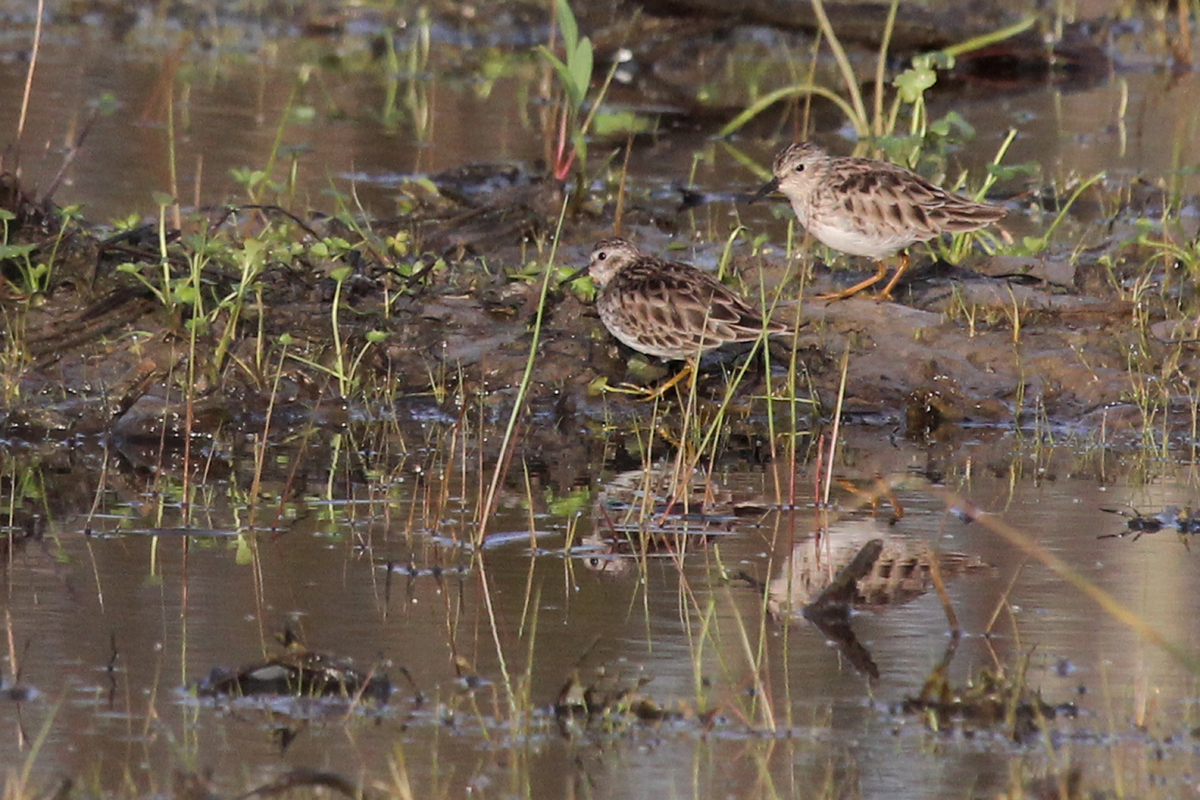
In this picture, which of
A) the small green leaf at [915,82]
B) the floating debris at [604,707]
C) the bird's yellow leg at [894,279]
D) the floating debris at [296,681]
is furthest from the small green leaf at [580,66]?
the floating debris at [604,707]

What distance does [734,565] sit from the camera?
6.26m

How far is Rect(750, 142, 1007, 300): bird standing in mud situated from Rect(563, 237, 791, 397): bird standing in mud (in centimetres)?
78

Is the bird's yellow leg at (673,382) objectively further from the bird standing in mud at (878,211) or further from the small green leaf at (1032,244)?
the small green leaf at (1032,244)

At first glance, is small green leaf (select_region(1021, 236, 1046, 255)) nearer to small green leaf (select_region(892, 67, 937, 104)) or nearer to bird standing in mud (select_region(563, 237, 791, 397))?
small green leaf (select_region(892, 67, 937, 104))

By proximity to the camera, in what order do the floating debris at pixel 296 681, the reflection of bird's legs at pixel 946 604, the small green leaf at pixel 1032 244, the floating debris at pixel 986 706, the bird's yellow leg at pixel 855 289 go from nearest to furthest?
the floating debris at pixel 986 706, the floating debris at pixel 296 681, the reflection of bird's legs at pixel 946 604, the bird's yellow leg at pixel 855 289, the small green leaf at pixel 1032 244

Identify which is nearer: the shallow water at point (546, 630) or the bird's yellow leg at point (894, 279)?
the shallow water at point (546, 630)

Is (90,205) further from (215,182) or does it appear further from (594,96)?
(594,96)

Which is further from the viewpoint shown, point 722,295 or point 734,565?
point 722,295

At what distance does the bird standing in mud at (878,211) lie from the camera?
8.95 m

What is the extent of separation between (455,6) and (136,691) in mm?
15897

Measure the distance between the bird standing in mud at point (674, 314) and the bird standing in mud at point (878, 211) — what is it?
775 millimetres

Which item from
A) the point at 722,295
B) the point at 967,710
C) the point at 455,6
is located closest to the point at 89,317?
the point at 722,295

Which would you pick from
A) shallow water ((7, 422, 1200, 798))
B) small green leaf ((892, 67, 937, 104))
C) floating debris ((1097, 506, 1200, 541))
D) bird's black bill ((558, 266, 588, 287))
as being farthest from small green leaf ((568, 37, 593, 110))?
floating debris ((1097, 506, 1200, 541))

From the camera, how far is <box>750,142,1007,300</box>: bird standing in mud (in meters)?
8.95
